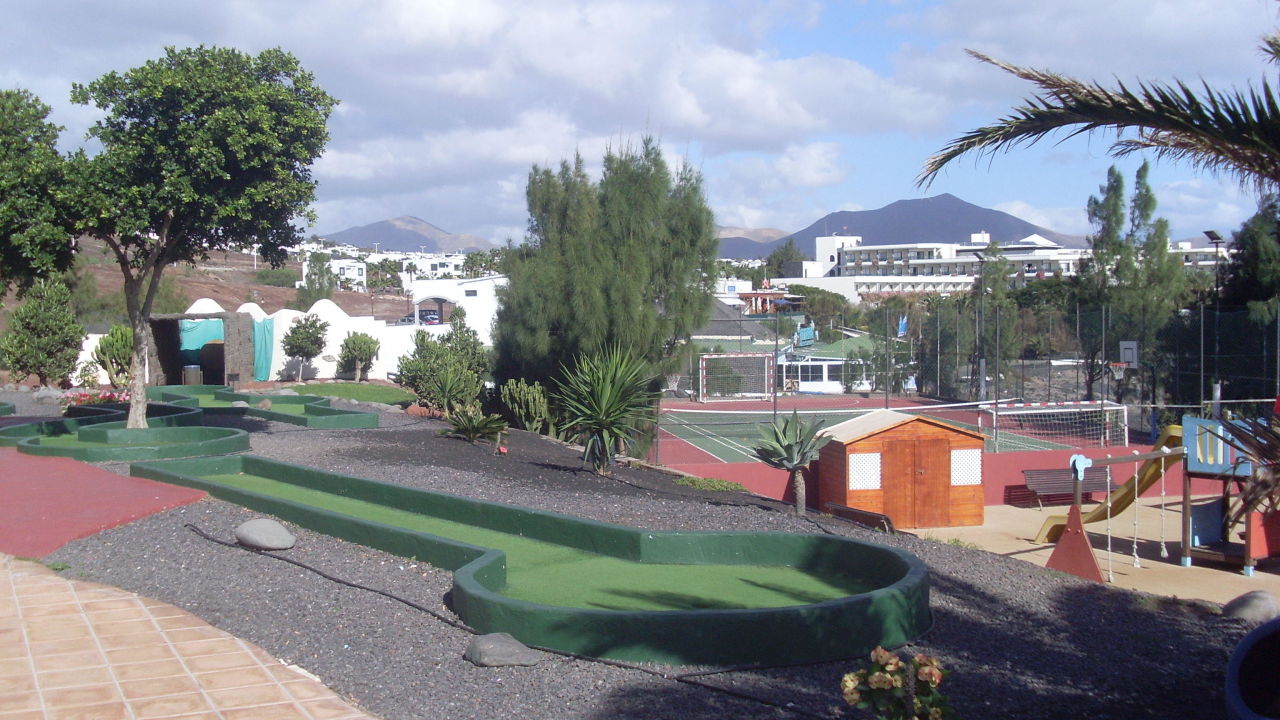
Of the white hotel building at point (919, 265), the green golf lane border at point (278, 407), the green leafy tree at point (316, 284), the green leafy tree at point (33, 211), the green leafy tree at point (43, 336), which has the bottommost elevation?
the green golf lane border at point (278, 407)

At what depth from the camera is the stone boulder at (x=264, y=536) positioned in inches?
354

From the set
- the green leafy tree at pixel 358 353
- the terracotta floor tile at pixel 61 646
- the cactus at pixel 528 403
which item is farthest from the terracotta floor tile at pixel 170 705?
the green leafy tree at pixel 358 353

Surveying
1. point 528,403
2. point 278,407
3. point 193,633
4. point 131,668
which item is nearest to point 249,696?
point 131,668

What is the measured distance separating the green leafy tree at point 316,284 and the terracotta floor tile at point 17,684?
61.6 metres

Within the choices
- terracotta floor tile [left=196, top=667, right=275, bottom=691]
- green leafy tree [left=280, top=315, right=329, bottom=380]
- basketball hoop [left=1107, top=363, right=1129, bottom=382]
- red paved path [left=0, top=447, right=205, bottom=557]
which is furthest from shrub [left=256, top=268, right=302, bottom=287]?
terracotta floor tile [left=196, top=667, right=275, bottom=691]

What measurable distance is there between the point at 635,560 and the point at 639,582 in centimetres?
66

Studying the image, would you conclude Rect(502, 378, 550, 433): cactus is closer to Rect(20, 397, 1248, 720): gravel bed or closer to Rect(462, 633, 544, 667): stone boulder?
Rect(20, 397, 1248, 720): gravel bed

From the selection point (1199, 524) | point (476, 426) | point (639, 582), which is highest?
point (476, 426)

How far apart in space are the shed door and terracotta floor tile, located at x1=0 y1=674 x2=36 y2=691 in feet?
46.9

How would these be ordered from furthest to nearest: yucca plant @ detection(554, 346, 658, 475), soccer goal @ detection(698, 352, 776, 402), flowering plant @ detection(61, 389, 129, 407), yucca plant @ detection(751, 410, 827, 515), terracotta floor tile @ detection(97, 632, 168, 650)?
soccer goal @ detection(698, 352, 776, 402), flowering plant @ detection(61, 389, 129, 407), yucca plant @ detection(554, 346, 658, 475), yucca plant @ detection(751, 410, 827, 515), terracotta floor tile @ detection(97, 632, 168, 650)

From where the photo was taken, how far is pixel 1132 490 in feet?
56.9

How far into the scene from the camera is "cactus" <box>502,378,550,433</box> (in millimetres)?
21047

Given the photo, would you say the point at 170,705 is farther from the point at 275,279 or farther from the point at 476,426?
the point at 275,279

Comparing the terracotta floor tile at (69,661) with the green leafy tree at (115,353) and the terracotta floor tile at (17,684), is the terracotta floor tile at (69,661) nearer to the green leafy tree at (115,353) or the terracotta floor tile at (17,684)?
the terracotta floor tile at (17,684)
